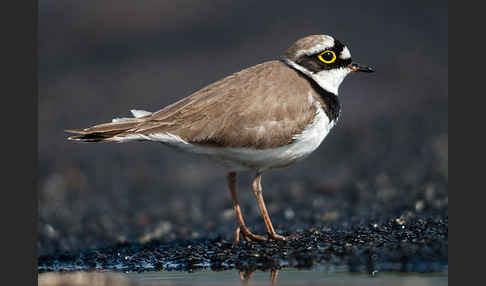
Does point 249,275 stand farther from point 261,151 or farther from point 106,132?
point 106,132

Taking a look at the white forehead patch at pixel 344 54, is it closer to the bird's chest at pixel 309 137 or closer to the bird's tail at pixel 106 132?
the bird's chest at pixel 309 137

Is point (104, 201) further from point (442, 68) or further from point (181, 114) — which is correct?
point (442, 68)

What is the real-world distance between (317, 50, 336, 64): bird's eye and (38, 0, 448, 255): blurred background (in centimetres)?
217

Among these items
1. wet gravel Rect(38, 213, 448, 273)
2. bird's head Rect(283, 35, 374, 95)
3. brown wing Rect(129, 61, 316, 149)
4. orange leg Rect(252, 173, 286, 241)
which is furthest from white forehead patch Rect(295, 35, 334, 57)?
wet gravel Rect(38, 213, 448, 273)

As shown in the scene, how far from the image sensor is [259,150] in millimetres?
7309

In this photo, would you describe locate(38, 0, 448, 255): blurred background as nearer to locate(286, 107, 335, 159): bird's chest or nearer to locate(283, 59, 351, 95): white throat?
locate(286, 107, 335, 159): bird's chest

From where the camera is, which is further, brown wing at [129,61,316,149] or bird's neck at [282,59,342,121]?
bird's neck at [282,59,342,121]

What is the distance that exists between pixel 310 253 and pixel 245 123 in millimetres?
1535

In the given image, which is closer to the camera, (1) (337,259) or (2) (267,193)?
(1) (337,259)

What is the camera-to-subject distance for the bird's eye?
7.97 meters

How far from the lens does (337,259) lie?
22.5 feet

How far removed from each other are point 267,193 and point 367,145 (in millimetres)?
2788

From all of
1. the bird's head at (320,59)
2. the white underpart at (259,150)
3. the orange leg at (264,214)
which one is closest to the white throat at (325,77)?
the bird's head at (320,59)

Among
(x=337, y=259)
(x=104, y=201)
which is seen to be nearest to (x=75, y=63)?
(x=104, y=201)
